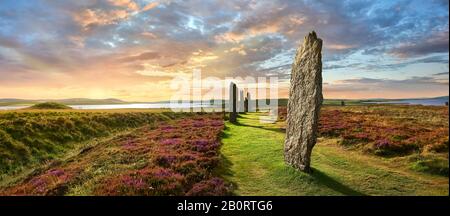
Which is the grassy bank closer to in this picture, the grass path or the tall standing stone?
the grass path

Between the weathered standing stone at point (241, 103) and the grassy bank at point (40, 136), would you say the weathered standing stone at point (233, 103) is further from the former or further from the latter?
the weathered standing stone at point (241, 103)

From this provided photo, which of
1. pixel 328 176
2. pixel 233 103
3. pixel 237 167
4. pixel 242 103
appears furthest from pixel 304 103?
pixel 242 103

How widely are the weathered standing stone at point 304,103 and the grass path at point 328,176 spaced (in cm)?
75

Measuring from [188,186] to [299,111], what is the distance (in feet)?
17.3

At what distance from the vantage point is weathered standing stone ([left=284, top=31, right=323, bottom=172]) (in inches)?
461

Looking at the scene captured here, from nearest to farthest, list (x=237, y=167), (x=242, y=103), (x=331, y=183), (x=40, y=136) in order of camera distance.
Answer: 1. (x=331, y=183)
2. (x=237, y=167)
3. (x=40, y=136)
4. (x=242, y=103)

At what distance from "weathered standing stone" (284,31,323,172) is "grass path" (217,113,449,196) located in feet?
2.46

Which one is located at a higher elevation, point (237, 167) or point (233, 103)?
point (233, 103)

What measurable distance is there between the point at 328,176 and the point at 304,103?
116 inches

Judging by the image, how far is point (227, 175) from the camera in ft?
41.9

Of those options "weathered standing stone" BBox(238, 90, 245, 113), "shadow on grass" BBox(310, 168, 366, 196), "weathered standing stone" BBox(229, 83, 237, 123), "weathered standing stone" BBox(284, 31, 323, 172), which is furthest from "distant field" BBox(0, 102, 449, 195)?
"weathered standing stone" BBox(238, 90, 245, 113)

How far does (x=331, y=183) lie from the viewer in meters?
11.3

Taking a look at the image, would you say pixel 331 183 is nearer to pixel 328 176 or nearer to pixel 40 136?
pixel 328 176

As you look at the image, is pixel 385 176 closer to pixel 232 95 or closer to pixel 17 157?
pixel 17 157
